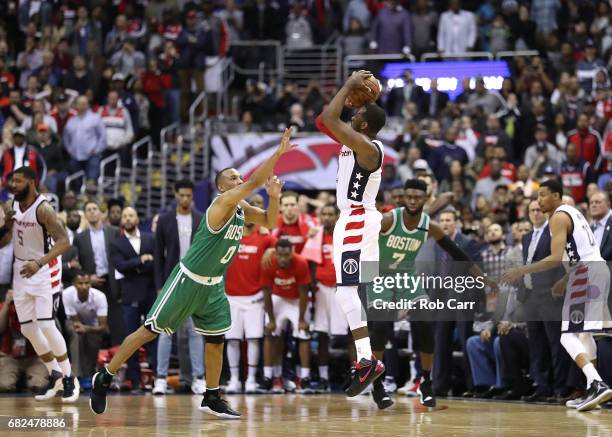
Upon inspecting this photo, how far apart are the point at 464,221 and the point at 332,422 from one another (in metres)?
6.44

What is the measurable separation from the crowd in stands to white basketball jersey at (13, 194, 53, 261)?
206cm

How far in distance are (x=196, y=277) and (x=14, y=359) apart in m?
5.34

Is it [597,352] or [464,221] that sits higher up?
[464,221]

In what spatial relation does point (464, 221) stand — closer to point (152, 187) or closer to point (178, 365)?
point (178, 365)

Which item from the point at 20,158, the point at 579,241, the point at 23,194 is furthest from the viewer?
the point at 20,158

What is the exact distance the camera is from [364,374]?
1093 cm

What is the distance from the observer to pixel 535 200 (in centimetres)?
1473

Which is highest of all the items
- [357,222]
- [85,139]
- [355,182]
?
[85,139]

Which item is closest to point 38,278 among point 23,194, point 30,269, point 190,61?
point 30,269

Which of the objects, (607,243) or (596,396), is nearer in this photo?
(596,396)

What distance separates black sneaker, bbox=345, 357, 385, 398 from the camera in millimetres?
10906

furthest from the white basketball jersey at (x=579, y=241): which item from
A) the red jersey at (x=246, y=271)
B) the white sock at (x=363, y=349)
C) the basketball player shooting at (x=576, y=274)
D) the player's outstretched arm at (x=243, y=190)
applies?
the red jersey at (x=246, y=271)

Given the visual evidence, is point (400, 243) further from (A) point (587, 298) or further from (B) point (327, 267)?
(B) point (327, 267)

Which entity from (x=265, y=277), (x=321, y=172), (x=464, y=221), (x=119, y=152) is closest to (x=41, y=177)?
(x=119, y=152)
